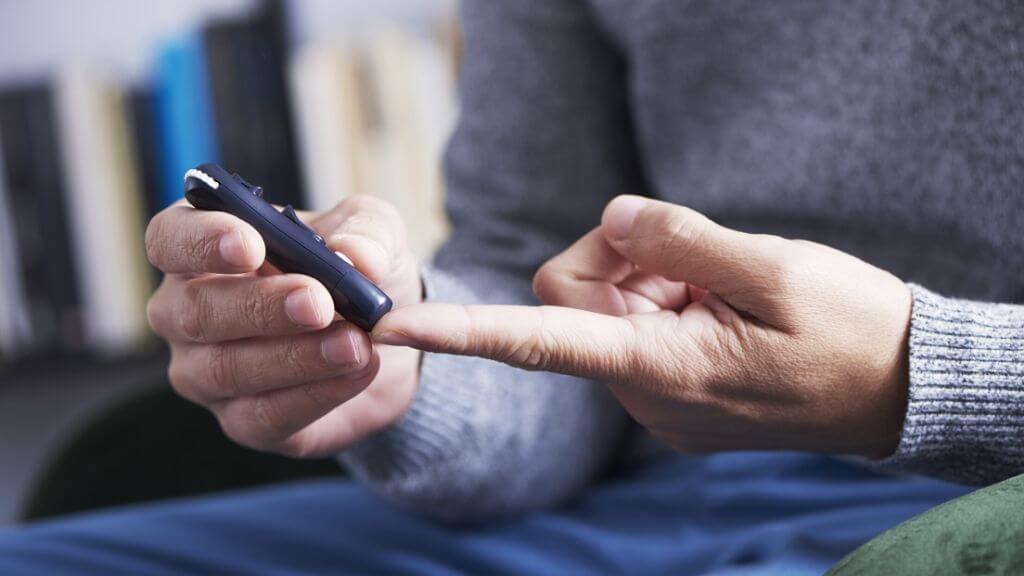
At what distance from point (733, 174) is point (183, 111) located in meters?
0.83

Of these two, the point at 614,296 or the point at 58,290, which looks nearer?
the point at 614,296

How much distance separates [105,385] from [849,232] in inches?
45.6

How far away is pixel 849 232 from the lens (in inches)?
23.4

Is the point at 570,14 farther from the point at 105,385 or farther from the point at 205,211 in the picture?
the point at 105,385

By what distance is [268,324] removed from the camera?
393 mm

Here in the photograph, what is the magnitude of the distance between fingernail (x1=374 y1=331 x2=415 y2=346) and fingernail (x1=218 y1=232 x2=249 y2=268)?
2.4 inches

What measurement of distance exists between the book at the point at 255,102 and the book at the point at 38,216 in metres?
0.20

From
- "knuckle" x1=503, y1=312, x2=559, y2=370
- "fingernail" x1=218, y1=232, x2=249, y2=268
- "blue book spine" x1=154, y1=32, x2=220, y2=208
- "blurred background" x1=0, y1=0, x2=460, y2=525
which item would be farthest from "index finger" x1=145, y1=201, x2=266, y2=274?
"blue book spine" x1=154, y1=32, x2=220, y2=208

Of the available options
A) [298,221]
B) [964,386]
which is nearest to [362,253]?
[298,221]

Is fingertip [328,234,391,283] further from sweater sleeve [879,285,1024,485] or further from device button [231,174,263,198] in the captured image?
sweater sleeve [879,285,1024,485]

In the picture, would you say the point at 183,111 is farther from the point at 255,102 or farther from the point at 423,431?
the point at 423,431

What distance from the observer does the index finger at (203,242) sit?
1.23 feet

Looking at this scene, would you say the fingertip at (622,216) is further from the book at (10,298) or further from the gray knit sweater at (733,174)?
the book at (10,298)

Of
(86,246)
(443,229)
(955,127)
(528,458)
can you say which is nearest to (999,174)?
(955,127)
